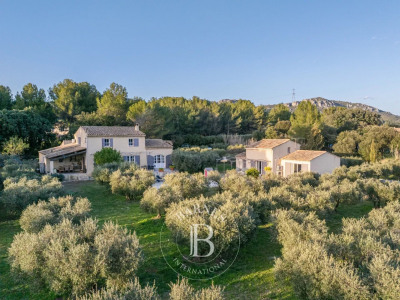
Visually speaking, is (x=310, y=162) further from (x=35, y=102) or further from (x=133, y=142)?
(x=35, y=102)

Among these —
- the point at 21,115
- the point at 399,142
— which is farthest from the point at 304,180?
the point at 21,115

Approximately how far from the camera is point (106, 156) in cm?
2658

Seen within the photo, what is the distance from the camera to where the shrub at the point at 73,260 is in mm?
6047

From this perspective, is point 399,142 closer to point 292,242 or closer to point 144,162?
point 144,162

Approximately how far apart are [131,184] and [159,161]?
15.6 metres

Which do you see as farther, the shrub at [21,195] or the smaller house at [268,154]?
the smaller house at [268,154]

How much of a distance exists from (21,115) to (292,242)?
40.9m

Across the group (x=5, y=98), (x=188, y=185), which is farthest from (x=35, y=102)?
(x=188, y=185)

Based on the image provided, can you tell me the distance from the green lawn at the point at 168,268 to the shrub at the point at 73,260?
3.10 feet

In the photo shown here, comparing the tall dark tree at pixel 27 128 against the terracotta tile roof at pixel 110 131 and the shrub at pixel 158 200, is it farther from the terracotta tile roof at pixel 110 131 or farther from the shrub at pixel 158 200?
the shrub at pixel 158 200

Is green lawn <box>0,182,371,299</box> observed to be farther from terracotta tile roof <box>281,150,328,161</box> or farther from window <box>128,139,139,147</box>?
window <box>128,139,139,147</box>

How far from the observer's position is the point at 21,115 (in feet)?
123

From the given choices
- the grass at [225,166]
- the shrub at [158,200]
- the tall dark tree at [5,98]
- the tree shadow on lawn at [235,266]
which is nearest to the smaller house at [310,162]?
the grass at [225,166]

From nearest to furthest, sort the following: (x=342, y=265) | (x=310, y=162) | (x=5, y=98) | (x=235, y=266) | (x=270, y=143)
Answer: (x=342, y=265) → (x=235, y=266) → (x=310, y=162) → (x=270, y=143) → (x=5, y=98)
